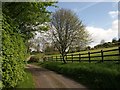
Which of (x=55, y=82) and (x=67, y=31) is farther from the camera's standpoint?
(x=67, y=31)

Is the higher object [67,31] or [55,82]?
[67,31]

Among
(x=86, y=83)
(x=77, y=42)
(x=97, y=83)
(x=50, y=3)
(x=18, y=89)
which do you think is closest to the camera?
(x=18, y=89)

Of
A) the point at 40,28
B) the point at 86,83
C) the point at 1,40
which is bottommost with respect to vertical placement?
the point at 86,83

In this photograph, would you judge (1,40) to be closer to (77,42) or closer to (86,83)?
(86,83)

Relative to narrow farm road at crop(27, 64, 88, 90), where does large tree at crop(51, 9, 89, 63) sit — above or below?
above

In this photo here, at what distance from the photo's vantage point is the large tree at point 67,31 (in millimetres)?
38719

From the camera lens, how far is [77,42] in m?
38.6

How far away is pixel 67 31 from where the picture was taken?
39.1 metres

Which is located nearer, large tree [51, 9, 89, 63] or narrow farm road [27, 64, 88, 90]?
narrow farm road [27, 64, 88, 90]

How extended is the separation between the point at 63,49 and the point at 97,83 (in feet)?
78.3

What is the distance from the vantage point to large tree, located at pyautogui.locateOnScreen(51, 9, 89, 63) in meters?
38.7

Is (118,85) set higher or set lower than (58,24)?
lower

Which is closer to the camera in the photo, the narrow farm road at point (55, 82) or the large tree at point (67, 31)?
the narrow farm road at point (55, 82)

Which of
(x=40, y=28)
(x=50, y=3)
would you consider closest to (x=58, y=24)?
(x=40, y=28)
